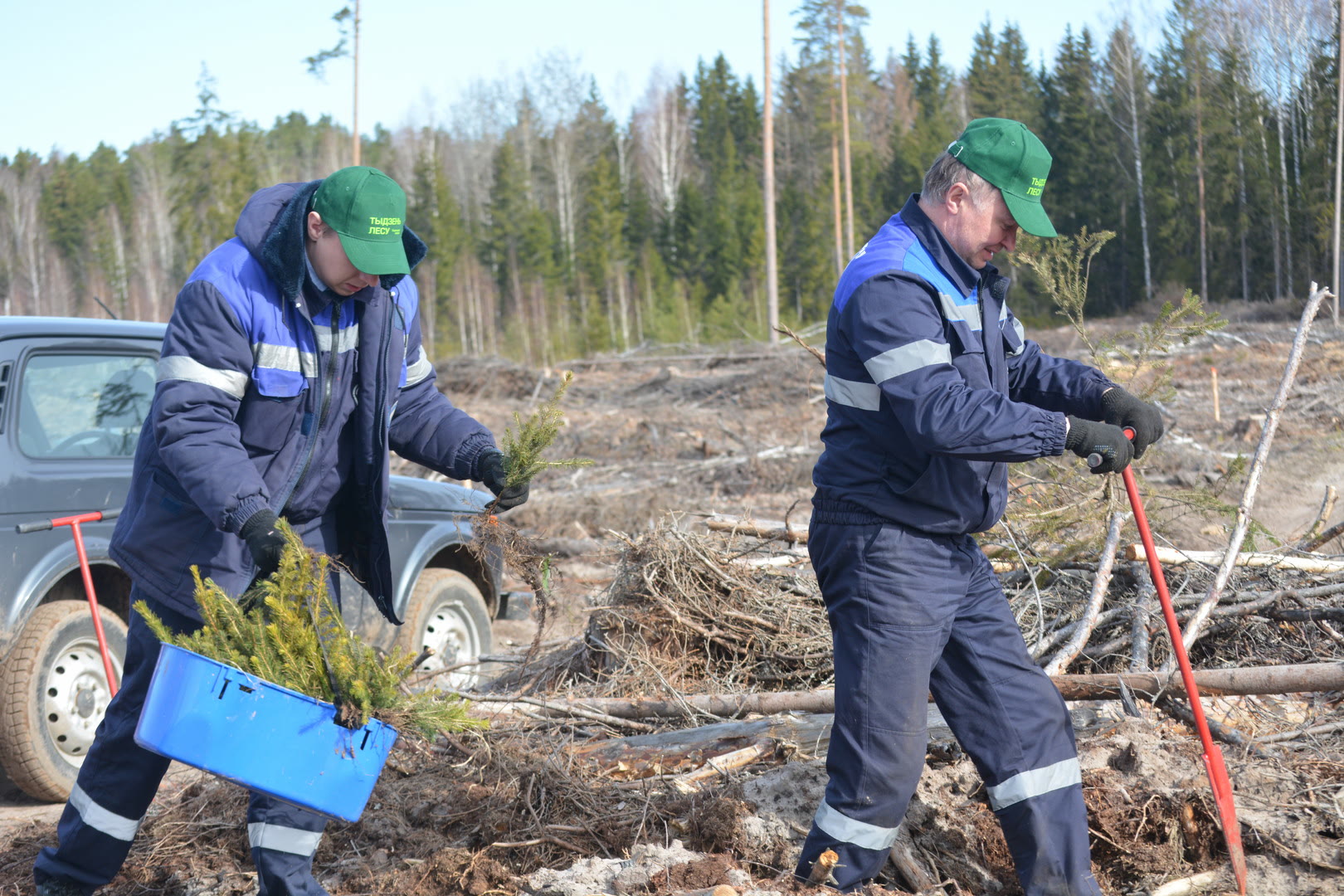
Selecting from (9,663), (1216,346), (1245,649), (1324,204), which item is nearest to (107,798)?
(9,663)

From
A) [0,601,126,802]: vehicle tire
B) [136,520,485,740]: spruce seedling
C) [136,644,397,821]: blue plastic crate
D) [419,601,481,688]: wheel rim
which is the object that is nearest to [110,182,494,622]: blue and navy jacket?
[136,520,485,740]: spruce seedling

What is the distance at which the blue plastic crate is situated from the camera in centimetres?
248

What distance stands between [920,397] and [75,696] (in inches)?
152

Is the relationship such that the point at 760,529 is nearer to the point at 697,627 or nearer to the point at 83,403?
the point at 697,627

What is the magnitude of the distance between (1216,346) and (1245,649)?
771 inches

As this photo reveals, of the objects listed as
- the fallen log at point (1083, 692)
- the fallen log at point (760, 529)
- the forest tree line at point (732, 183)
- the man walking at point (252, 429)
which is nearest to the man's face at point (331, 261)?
the man walking at point (252, 429)

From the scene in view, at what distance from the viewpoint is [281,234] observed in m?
2.97

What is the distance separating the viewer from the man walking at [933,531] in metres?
2.65

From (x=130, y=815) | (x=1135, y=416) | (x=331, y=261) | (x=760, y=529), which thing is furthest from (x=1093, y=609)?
(x=130, y=815)

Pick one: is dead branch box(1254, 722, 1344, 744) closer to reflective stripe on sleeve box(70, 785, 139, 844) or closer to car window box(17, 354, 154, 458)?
reflective stripe on sleeve box(70, 785, 139, 844)

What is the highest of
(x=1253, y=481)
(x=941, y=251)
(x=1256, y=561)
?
(x=941, y=251)

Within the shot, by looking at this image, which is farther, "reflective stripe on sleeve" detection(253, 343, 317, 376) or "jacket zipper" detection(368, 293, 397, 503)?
"jacket zipper" detection(368, 293, 397, 503)

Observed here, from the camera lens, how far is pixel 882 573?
8.88 ft

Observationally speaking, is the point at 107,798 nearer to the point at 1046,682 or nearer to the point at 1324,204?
the point at 1046,682
